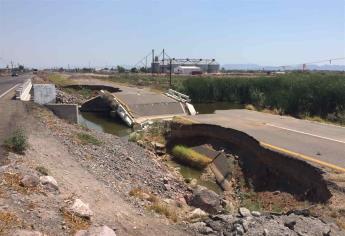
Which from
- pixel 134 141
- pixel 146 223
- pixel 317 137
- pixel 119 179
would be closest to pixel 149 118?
pixel 134 141

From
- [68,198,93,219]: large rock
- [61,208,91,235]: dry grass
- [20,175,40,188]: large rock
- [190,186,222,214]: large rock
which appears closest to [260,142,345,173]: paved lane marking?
[190,186,222,214]: large rock

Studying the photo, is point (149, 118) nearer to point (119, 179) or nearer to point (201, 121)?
point (201, 121)

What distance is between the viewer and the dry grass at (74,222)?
8656 mm

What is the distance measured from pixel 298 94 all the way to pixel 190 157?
672 inches

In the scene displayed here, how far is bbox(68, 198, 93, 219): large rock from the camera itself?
30.3ft

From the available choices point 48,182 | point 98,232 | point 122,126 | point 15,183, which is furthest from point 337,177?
point 122,126

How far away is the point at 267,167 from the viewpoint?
1664 cm

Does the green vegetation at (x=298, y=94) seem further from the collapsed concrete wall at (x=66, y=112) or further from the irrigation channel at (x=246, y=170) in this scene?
the collapsed concrete wall at (x=66, y=112)

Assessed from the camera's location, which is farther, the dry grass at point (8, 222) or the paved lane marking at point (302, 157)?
the paved lane marking at point (302, 157)

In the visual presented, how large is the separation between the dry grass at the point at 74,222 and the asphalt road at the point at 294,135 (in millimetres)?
8209

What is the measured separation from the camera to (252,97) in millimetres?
47375

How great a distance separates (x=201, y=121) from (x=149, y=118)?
36.5ft

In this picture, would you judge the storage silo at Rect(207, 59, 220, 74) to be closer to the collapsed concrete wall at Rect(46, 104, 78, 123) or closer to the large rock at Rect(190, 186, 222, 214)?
the collapsed concrete wall at Rect(46, 104, 78, 123)

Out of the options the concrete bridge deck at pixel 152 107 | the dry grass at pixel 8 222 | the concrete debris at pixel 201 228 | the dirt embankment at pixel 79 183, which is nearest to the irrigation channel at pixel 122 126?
the dirt embankment at pixel 79 183
